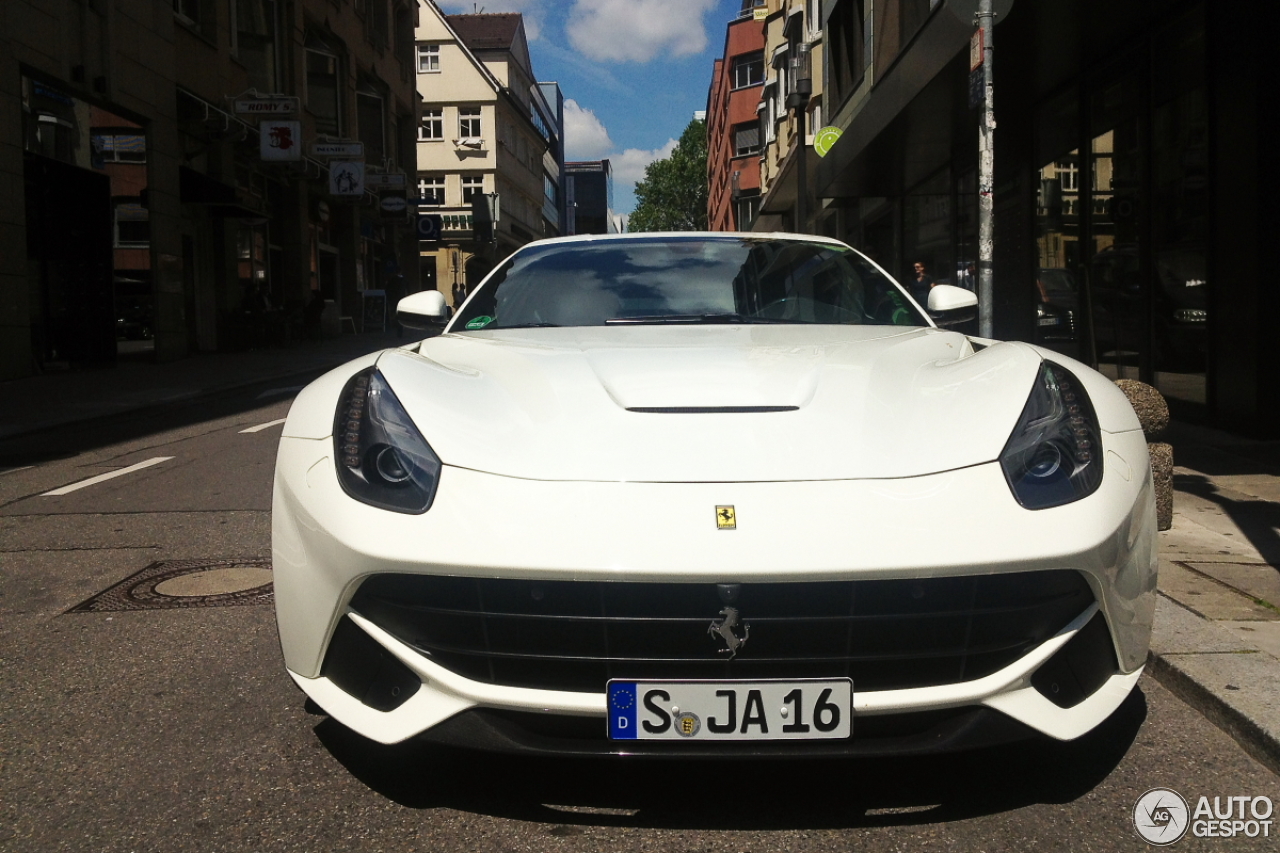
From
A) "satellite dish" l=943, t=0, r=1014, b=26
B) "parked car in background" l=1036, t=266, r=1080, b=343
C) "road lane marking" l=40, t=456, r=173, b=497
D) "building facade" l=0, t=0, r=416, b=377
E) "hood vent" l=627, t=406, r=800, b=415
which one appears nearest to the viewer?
"hood vent" l=627, t=406, r=800, b=415

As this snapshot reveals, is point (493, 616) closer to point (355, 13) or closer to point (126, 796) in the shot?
point (126, 796)

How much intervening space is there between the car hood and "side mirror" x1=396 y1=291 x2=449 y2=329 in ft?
3.02

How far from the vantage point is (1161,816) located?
224 cm

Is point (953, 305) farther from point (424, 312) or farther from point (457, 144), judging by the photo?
point (457, 144)

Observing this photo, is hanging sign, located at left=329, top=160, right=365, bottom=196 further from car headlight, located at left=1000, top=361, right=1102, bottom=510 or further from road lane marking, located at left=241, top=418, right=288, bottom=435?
car headlight, located at left=1000, top=361, right=1102, bottom=510

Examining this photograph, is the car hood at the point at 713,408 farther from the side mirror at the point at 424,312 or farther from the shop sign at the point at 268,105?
the shop sign at the point at 268,105

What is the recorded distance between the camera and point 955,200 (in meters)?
16.8

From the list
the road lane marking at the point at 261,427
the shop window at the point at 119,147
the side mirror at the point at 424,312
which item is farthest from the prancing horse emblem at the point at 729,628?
the shop window at the point at 119,147

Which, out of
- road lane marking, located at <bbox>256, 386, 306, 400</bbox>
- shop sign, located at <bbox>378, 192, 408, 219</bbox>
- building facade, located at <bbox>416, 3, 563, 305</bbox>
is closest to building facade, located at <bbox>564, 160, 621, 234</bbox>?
building facade, located at <bbox>416, 3, 563, 305</bbox>

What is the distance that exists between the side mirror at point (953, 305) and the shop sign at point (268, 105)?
68.4 feet

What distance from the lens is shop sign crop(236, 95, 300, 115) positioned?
22.1 metres

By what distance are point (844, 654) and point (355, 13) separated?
34040mm

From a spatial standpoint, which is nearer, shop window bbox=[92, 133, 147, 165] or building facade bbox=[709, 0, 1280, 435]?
building facade bbox=[709, 0, 1280, 435]

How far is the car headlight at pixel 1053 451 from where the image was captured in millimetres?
2146
